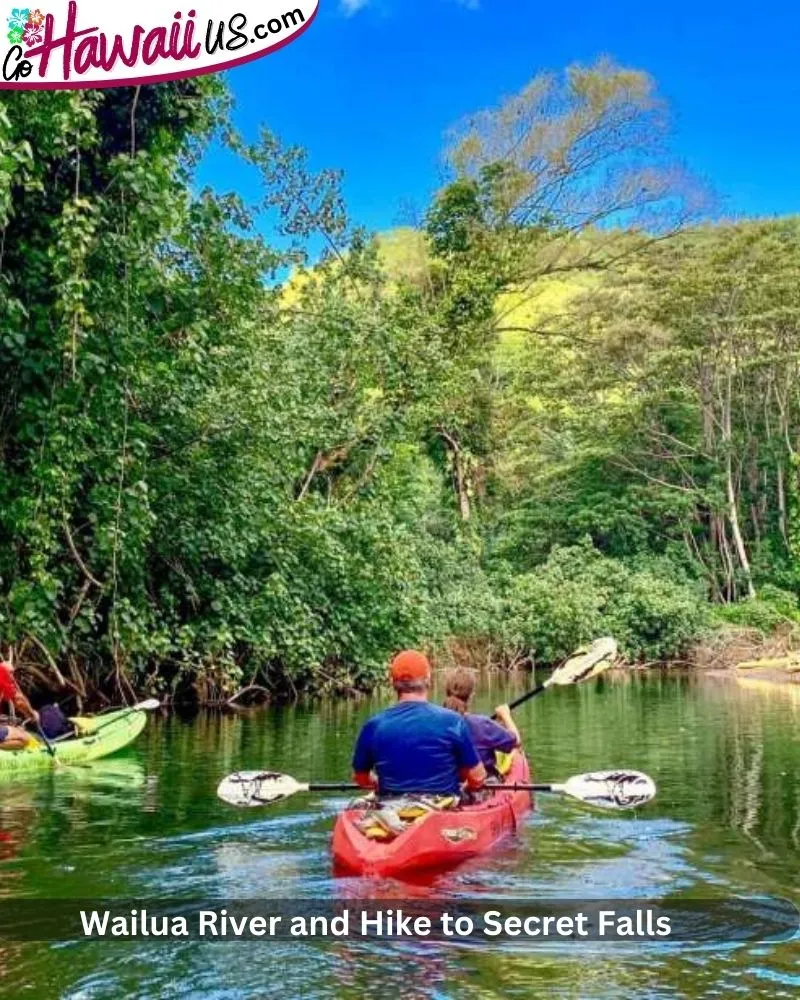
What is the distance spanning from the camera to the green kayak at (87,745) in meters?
10.3

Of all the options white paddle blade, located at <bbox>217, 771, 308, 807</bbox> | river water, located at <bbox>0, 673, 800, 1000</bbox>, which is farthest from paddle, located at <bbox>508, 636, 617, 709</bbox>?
white paddle blade, located at <bbox>217, 771, 308, 807</bbox>

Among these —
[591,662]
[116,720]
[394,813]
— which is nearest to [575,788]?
[394,813]

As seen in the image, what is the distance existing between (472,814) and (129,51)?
835cm

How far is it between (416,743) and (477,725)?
1184 millimetres

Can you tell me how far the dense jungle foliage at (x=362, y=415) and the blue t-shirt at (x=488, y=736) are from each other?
5.90 meters

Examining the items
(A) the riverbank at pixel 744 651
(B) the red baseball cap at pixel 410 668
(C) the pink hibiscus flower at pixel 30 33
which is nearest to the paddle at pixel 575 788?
(B) the red baseball cap at pixel 410 668

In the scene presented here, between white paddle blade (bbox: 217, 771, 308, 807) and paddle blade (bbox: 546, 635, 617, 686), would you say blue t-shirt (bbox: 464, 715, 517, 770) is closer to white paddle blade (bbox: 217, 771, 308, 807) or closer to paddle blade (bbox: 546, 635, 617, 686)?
white paddle blade (bbox: 217, 771, 308, 807)

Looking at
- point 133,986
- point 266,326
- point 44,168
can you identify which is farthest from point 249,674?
point 133,986

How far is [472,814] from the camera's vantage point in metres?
6.38

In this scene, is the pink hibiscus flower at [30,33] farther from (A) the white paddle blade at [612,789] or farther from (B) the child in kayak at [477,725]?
(A) the white paddle blade at [612,789]

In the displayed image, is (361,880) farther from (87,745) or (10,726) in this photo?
(87,745)

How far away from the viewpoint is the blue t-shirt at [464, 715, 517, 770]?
7.33 metres

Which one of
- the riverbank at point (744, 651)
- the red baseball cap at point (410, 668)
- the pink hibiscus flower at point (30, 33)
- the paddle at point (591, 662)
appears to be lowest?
the riverbank at point (744, 651)

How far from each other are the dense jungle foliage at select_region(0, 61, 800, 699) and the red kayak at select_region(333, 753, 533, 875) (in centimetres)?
646
